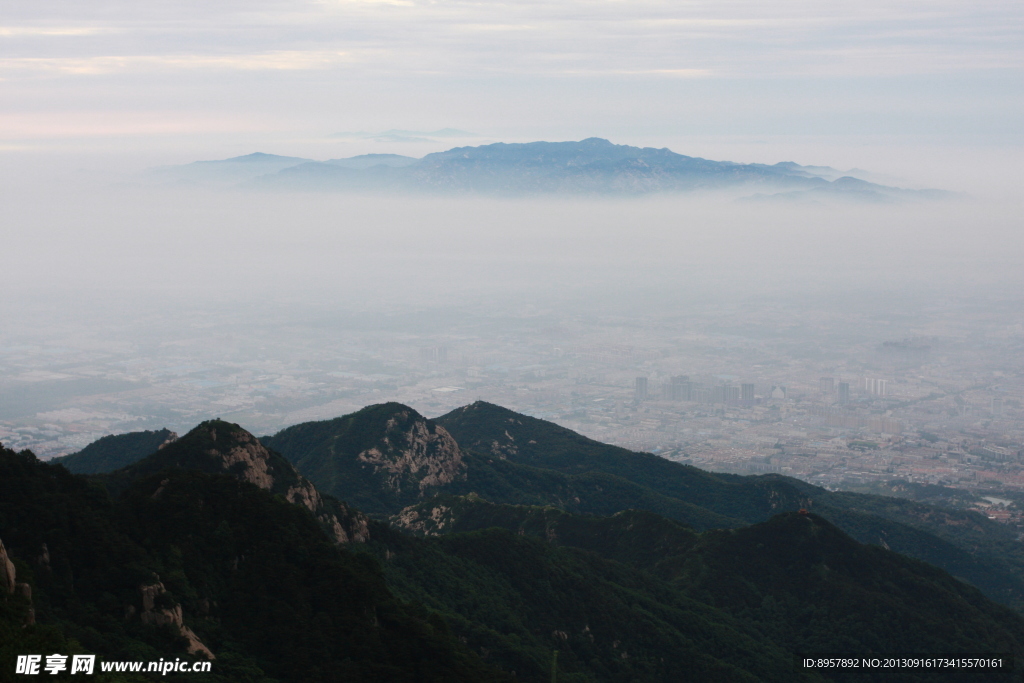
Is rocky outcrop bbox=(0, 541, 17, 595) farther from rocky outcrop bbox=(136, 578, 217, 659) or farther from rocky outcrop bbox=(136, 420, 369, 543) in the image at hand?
rocky outcrop bbox=(136, 420, 369, 543)

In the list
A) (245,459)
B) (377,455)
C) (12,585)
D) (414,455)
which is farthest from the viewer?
(414,455)

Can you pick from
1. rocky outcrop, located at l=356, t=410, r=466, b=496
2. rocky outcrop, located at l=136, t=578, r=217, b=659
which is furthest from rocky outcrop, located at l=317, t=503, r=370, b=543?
rocky outcrop, located at l=356, t=410, r=466, b=496

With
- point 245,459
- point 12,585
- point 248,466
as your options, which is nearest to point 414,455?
point 245,459

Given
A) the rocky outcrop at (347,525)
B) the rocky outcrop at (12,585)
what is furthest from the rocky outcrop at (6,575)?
the rocky outcrop at (347,525)

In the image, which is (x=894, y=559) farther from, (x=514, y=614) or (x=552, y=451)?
(x=552, y=451)

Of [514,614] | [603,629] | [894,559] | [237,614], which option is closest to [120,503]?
[237,614]

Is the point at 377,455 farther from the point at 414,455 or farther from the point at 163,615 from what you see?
the point at 163,615
